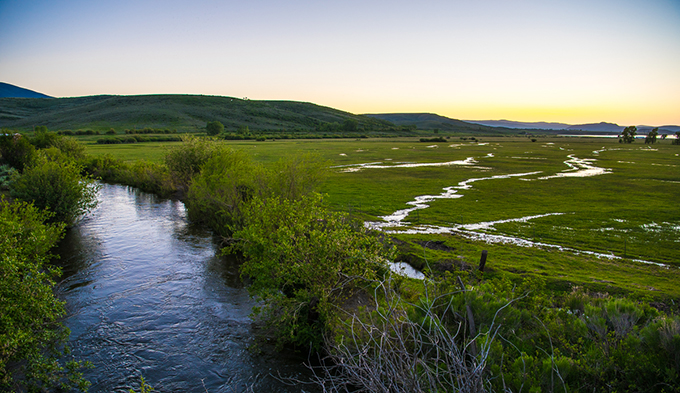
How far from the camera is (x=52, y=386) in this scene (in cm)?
1007

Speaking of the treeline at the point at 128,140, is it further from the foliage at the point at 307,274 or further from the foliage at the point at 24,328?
the foliage at the point at 24,328

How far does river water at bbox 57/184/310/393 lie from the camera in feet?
35.5

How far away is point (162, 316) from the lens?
14.0m

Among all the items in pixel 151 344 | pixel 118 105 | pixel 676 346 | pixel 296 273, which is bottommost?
pixel 151 344

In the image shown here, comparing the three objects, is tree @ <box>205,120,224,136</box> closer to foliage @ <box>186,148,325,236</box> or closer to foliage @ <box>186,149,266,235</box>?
foliage @ <box>186,149,266,235</box>

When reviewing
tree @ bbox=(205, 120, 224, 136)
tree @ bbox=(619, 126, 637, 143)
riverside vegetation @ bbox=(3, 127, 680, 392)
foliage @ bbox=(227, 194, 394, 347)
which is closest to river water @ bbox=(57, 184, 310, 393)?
foliage @ bbox=(227, 194, 394, 347)

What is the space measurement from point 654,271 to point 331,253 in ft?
52.4

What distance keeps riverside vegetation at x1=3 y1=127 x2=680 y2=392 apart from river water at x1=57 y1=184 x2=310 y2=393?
150 cm

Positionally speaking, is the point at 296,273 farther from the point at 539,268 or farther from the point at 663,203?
the point at 663,203

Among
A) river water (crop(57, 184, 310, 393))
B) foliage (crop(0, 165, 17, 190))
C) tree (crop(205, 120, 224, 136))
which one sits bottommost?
river water (crop(57, 184, 310, 393))

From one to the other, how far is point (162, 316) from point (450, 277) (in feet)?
34.4

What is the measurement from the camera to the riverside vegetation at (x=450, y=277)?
259 inches

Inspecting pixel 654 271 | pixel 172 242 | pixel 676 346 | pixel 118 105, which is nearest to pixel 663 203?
pixel 654 271

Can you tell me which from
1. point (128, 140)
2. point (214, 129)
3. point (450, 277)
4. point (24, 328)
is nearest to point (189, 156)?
point (24, 328)
